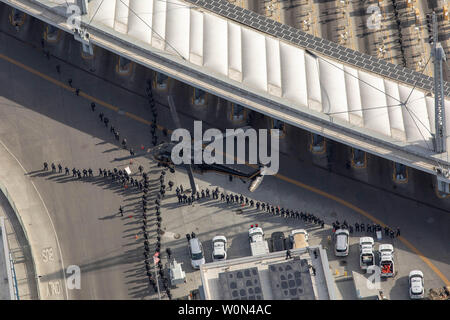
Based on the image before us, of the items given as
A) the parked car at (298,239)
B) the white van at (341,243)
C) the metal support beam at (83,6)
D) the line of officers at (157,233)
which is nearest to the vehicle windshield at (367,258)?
the white van at (341,243)

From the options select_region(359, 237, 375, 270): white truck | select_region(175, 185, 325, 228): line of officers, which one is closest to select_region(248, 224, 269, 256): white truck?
select_region(175, 185, 325, 228): line of officers

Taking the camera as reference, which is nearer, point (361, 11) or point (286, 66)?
point (286, 66)

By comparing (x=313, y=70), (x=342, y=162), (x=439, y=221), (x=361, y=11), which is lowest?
(x=439, y=221)

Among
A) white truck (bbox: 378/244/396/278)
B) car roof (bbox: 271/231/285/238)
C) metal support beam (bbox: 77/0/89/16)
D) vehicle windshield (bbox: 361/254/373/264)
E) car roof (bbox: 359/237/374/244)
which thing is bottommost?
white truck (bbox: 378/244/396/278)

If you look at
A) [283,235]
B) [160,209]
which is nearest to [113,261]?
[160,209]

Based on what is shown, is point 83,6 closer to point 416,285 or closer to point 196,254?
point 196,254

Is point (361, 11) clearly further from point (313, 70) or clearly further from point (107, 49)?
point (107, 49)

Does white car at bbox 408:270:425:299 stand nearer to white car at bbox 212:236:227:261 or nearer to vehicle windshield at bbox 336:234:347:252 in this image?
vehicle windshield at bbox 336:234:347:252
